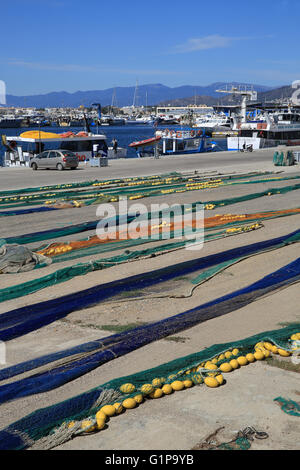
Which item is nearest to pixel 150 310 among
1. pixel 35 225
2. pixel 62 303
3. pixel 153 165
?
pixel 62 303

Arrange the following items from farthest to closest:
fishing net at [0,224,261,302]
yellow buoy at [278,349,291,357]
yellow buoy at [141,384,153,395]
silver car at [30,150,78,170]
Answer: silver car at [30,150,78,170], fishing net at [0,224,261,302], yellow buoy at [278,349,291,357], yellow buoy at [141,384,153,395]

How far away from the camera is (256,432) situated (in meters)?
4.62

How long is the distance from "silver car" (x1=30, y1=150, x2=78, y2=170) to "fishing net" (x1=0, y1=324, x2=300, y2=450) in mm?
25901

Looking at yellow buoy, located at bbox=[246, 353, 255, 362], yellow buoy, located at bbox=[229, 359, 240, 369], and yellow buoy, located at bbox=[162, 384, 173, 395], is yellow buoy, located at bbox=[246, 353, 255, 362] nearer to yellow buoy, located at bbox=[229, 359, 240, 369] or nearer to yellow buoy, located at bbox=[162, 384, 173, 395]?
yellow buoy, located at bbox=[229, 359, 240, 369]

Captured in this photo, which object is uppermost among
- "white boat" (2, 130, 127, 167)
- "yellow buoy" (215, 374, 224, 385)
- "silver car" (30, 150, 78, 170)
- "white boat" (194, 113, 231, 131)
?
"white boat" (194, 113, 231, 131)

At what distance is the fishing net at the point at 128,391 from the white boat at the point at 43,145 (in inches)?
1178

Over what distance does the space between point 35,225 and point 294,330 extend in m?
9.48

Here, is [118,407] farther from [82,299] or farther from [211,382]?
[82,299]

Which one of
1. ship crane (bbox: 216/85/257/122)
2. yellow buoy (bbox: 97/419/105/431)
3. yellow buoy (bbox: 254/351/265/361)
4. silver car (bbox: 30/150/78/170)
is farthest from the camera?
ship crane (bbox: 216/85/257/122)

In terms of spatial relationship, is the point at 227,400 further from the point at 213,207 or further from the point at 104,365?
the point at 213,207

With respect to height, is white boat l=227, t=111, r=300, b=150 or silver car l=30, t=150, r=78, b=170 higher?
white boat l=227, t=111, r=300, b=150

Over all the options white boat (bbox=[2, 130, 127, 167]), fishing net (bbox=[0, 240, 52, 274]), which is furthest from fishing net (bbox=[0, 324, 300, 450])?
white boat (bbox=[2, 130, 127, 167])

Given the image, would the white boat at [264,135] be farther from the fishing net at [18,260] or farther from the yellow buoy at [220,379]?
the yellow buoy at [220,379]

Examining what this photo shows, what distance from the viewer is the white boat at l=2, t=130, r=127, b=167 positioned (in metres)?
36.4
